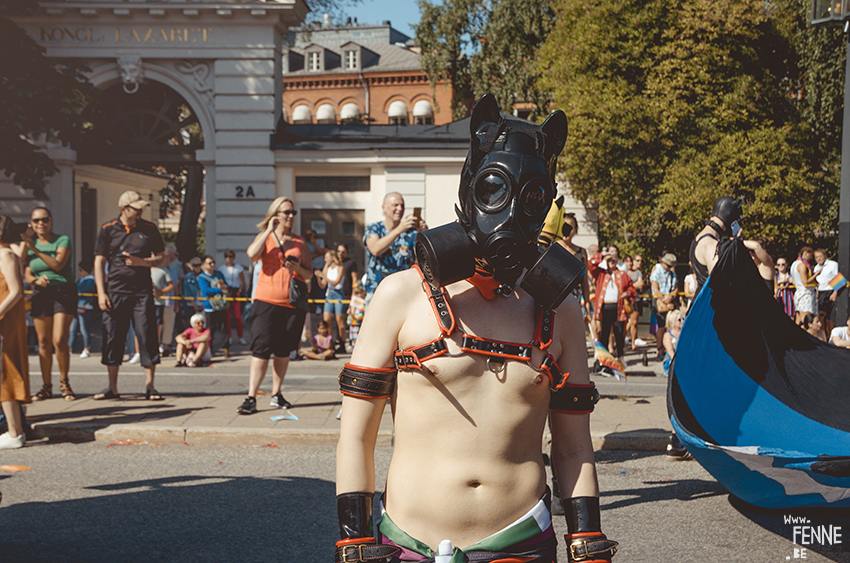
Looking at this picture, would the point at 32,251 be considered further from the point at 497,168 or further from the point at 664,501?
the point at 497,168

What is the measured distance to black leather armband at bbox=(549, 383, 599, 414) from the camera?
2.08 m

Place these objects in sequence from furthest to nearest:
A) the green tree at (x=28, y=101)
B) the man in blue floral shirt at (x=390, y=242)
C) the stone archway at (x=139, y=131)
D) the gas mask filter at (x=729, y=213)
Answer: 1. the stone archway at (x=139, y=131)
2. the green tree at (x=28, y=101)
3. the man in blue floral shirt at (x=390, y=242)
4. the gas mask filter at (x=729, y=213)

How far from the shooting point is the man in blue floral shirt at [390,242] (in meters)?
6.43

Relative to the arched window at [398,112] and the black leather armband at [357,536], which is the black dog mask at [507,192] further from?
the arched window at [398,112]

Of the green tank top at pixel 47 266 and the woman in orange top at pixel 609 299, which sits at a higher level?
the green tank top at pixel 47 266

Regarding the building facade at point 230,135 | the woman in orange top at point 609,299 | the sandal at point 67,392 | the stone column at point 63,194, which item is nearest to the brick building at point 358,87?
the building facade at point 230,135

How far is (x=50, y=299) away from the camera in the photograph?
8422 mm

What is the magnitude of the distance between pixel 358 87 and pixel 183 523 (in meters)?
53.5

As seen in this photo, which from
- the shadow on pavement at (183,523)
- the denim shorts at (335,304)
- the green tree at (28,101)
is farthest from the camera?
the green tree at (28,101)

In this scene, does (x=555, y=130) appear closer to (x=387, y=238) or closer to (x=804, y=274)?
(x=387, y=238)

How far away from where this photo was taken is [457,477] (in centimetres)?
194

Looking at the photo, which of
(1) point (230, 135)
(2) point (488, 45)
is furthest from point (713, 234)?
(2) point (488, 45)

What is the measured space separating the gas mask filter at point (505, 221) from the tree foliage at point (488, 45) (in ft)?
80.5

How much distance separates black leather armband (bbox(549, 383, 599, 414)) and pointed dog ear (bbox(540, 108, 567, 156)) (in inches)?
25.8
